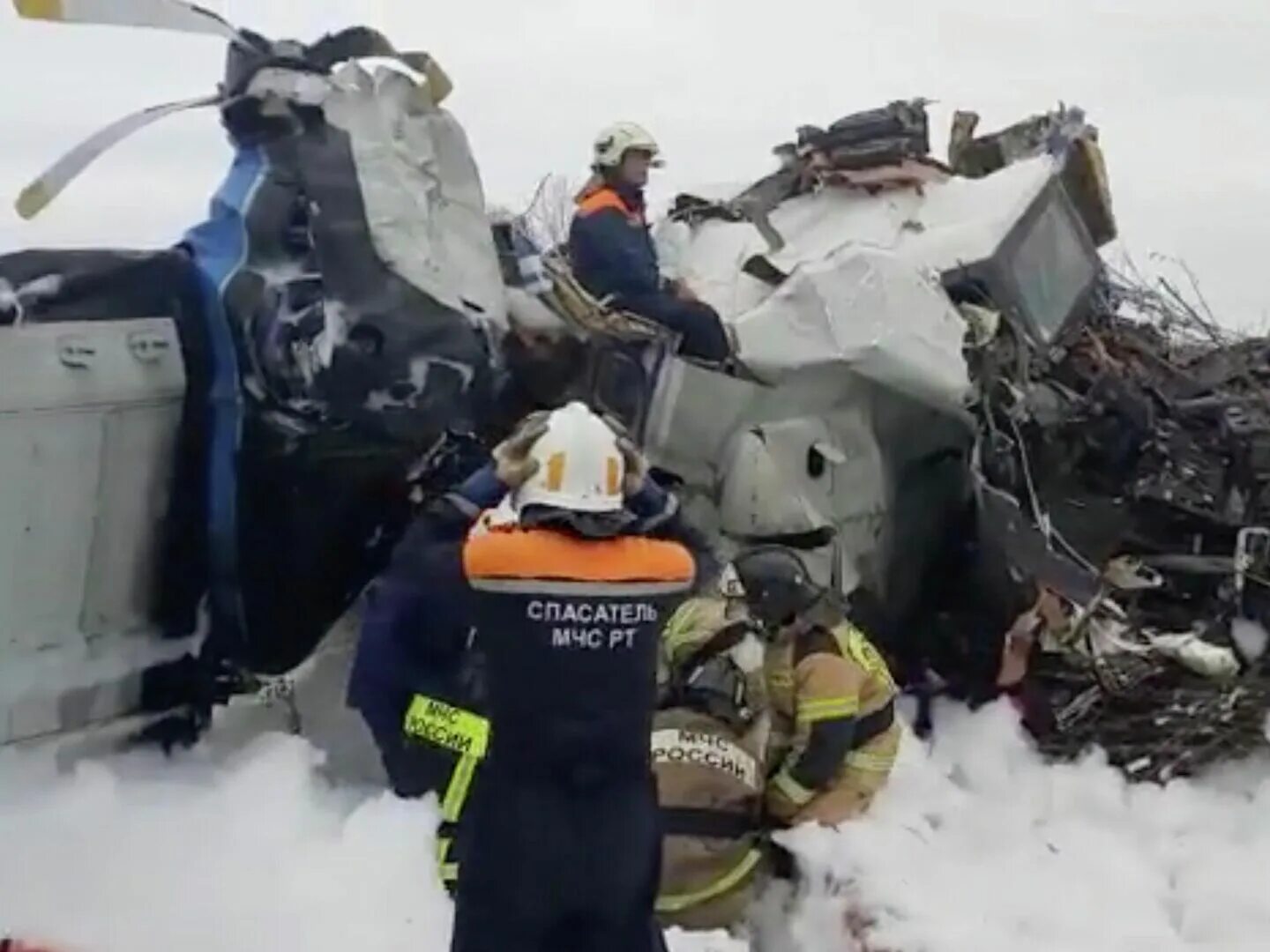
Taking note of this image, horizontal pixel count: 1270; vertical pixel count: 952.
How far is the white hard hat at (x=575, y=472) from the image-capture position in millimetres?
3625

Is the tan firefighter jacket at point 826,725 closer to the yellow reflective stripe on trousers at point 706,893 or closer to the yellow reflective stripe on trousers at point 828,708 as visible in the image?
the yellow reflective stripe on trousers at point 828,708

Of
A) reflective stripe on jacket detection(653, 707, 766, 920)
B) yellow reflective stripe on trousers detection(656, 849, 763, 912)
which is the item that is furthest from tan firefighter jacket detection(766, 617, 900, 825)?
yellow reflective stripe on trousers detection(656, 849, 763, 912)

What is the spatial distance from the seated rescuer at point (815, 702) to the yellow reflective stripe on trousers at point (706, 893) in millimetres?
224

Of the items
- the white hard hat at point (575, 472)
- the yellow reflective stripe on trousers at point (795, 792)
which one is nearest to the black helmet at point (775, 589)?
the yellow reflective stripe on trousers at point (795, 792)

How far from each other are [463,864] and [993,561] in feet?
9.66

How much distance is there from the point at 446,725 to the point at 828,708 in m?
0.95

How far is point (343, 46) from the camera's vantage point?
509 cm

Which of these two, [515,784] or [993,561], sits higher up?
[515,784]

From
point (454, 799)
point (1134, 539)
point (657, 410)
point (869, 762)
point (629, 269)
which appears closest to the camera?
point (454, 799)

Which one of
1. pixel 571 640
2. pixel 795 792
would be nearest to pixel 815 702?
pixel 795 792

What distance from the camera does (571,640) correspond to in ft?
11.7

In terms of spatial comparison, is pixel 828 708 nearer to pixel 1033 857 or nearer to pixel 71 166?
pixel 1033 857

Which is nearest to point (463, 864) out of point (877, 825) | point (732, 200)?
point (877, 825)

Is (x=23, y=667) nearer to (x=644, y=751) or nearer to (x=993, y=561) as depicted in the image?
(x=644, y=751)
